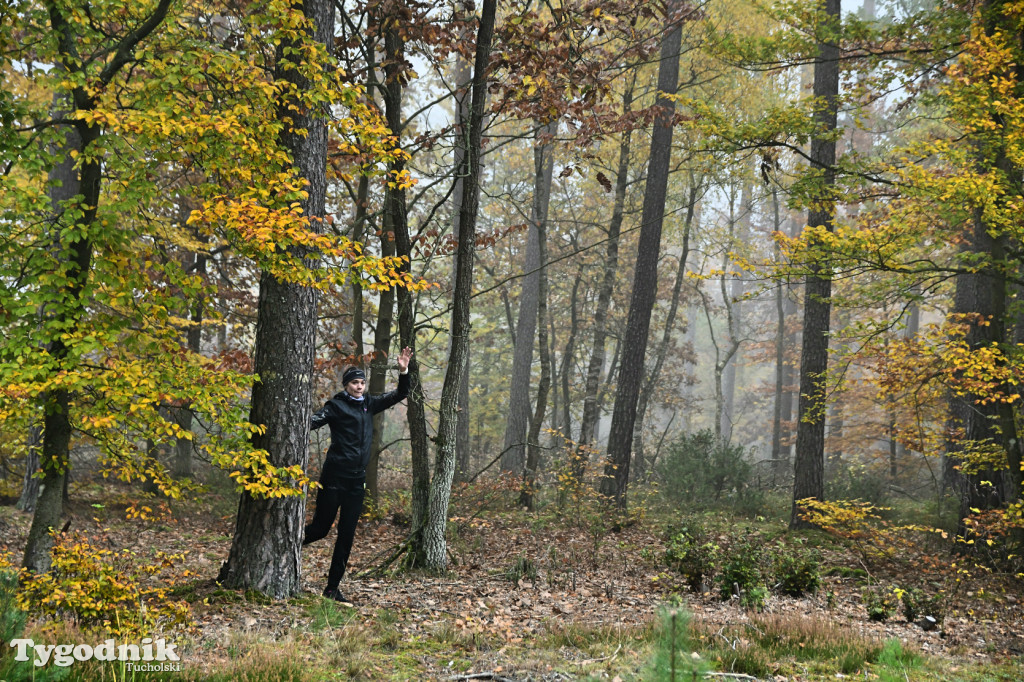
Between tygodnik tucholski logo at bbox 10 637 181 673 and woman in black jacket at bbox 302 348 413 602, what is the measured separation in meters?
2.13

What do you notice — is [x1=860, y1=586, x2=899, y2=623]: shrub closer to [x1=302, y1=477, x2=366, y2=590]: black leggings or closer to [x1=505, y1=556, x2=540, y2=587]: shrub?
[x1=505, y1=556, x2=540, y2=587]: shrub

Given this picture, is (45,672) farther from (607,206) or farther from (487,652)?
→ (607,206)

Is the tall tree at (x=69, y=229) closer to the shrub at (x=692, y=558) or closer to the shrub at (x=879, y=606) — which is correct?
the shrub at (x=692, y=558)

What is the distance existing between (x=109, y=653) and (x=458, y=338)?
4.52m

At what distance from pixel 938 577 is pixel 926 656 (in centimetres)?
393

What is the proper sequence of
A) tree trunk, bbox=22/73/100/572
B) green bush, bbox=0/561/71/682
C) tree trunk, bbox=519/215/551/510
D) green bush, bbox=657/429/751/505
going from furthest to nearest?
green bush, bbox=657/429/751/505 → tree trunk, bbox=519/215/551/510 → tree trunk, bbox=22/73/100/572 → green bush, bbox=0/561/71/682

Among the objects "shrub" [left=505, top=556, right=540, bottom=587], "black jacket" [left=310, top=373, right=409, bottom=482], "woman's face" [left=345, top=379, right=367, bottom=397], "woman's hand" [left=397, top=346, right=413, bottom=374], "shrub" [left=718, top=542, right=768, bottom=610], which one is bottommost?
"shrub" [left=505, top=556, right=540, bottom=587]

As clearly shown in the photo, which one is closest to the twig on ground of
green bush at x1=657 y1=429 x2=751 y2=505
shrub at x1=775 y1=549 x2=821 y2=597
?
shrub at x1=775 y1=549 x2=821 y2=597

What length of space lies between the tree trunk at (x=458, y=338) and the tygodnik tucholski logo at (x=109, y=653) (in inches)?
140

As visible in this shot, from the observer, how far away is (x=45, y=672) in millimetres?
3201

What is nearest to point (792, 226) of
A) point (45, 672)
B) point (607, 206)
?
point (607, 206)

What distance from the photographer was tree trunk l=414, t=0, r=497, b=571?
23.8 feet

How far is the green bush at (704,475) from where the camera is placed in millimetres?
14398

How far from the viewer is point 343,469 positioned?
604 centimetres
